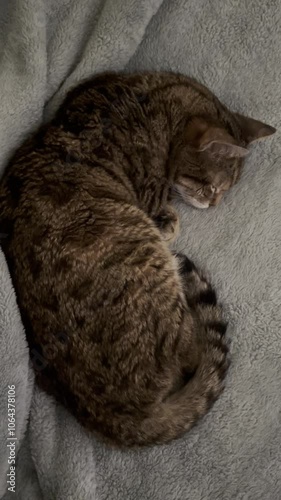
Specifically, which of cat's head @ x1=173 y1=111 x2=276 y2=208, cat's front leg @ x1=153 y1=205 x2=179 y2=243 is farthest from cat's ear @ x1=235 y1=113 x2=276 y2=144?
cat's front leg @ x1=153 y1=205 x2=179 y2=243

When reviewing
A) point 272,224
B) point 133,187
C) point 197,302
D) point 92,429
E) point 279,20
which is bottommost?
point 92,429

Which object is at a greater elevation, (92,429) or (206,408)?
(206,408)

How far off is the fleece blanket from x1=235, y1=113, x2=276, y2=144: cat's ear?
0.09 m

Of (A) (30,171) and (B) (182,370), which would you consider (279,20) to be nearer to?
(A) (30,171)

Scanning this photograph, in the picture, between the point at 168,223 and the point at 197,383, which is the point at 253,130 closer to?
the point at 168,223

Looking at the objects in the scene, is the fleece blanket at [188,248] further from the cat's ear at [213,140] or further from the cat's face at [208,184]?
the cat's ear at [213,140]

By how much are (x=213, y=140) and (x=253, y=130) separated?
0.21 metres

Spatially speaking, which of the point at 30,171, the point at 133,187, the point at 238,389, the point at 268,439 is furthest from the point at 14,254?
the point at 268,439

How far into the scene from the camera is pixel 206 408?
171 centimetres

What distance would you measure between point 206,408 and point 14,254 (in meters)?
0.69

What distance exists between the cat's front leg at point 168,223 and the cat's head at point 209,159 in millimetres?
79

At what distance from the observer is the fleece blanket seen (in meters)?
1.72

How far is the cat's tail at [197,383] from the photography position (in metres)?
1.63

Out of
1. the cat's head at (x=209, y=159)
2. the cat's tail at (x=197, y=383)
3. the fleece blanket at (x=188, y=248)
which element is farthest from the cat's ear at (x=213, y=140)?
the cat's tail at (x=197, y=383)
